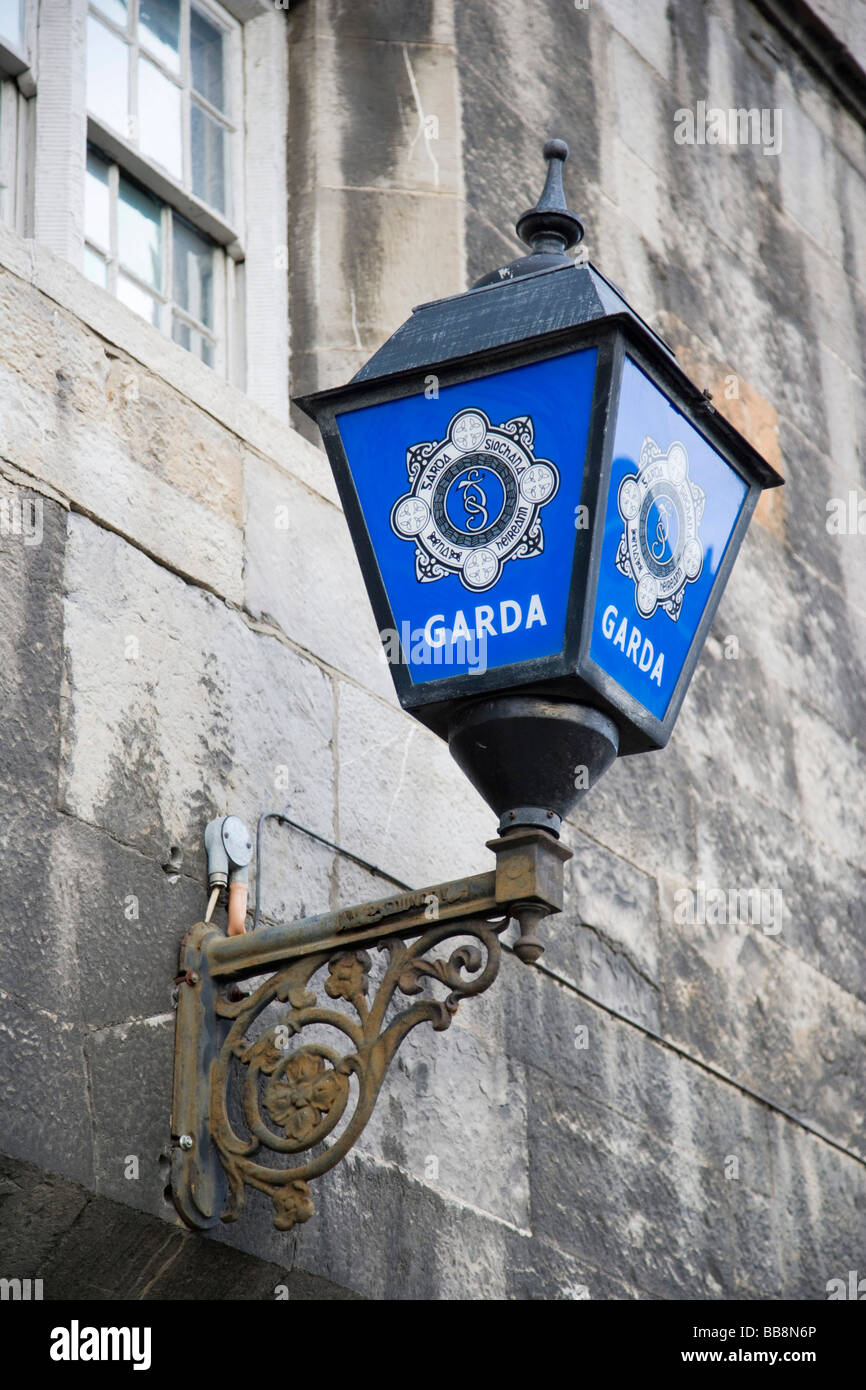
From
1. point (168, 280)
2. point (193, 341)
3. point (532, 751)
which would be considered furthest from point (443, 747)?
point (532, 751)

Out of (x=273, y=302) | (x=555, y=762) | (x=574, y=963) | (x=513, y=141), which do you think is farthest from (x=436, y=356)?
(x=513, y=141)

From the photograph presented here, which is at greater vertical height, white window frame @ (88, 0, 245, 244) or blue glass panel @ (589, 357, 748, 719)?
white window frame @ (88, 0, 245, 244)

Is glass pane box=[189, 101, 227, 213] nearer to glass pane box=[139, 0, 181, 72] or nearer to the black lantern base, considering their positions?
glass pane box=[139, 0, 181, 72]

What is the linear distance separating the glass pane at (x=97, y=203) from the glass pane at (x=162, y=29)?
13.9 inches

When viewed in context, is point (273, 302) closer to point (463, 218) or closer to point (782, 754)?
point (463, 218)

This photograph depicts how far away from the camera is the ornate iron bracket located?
127 inches

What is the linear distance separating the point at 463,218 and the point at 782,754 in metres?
1.60

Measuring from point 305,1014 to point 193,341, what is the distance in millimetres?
1657

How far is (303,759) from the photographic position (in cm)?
402

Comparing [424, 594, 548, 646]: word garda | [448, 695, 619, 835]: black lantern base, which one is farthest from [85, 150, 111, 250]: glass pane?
[448, 695, 619, 835]: black lantern base

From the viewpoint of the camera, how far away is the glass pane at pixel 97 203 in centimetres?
424

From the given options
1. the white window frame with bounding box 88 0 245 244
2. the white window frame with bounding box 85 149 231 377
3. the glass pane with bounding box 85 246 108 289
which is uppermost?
the white window frame with bounding box 88 0 245 244

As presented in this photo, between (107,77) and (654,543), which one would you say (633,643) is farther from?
(107,77)

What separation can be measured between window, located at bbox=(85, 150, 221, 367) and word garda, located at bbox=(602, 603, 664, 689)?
145 cm
